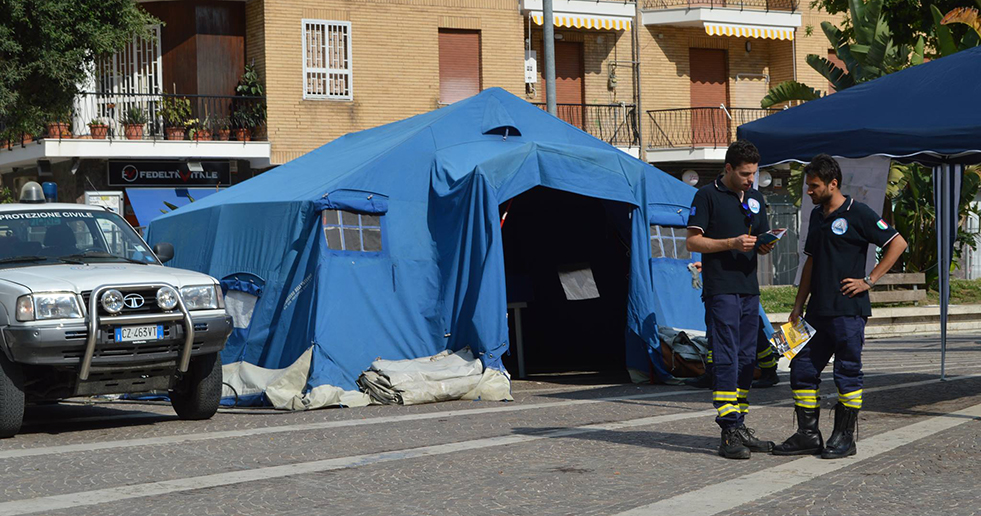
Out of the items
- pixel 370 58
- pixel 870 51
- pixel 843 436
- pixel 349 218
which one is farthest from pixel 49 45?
pixel 843 436

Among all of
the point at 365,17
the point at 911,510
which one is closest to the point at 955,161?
the point at 911,510

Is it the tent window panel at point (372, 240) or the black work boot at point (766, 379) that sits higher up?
the tent window panel at point (372, 240)

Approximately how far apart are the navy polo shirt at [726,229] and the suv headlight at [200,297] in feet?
14.0

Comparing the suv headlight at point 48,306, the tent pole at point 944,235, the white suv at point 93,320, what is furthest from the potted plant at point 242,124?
the tent pole at point 944,235

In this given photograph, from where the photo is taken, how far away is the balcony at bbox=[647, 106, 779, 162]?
34375 mm

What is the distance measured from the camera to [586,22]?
32.5 metres

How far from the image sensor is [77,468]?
8.14 meters

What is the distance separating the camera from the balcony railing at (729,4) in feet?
113

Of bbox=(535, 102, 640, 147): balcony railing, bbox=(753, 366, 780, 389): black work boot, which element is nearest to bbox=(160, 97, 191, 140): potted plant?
bbox=(535, 102, 640, 147): balcony railing

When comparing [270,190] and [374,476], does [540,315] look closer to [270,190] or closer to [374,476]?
[270,190]

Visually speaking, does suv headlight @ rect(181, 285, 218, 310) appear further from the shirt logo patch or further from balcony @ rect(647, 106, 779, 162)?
balcony @ rect(647, 106, 779, 162)

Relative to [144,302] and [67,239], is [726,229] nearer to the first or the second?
[144,302]

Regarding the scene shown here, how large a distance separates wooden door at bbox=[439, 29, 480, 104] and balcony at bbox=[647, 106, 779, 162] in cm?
554

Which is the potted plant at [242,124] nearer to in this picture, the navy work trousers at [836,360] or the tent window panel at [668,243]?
the tent window panel at [668,243]
